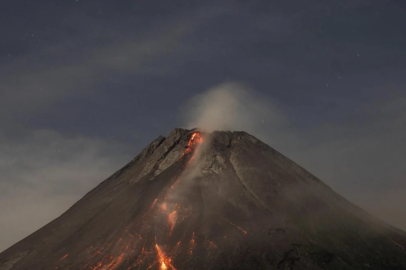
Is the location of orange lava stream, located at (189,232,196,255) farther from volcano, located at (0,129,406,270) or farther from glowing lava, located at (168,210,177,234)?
glowing lava, located at (168,210,177,234)

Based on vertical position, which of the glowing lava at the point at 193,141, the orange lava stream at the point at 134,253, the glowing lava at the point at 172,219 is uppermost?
the glowing lava at the point at 193,141

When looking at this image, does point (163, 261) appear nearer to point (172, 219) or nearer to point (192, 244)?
point (192, 244)

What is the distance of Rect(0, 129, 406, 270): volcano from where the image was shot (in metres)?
73.6

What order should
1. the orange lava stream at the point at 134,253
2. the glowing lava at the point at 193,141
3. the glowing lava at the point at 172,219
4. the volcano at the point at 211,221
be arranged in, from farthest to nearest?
the glowing lava at the point at 193,141 → the glowing lava at the point at 172,219 → the volcano at the point at 211,221 → the orange lava stream at the point at 134,253

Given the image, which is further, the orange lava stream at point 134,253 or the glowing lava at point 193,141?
the glowing lava at point 193,141

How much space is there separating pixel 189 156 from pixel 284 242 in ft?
107

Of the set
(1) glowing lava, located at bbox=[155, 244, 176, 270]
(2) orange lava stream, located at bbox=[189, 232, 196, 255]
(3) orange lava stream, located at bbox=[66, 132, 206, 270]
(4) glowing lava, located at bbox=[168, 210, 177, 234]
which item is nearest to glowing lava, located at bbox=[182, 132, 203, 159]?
(4) glowing lava, located at bbox=[168, 210, 177, 234]

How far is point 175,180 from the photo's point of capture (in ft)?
312

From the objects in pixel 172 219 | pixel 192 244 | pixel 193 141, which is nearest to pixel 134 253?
pixel 192 244

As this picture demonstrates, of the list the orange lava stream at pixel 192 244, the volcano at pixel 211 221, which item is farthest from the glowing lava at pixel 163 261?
the orange lava stream at pixel 192 244

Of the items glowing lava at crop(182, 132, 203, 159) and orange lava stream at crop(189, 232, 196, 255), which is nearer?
orange lava stream at crop(189, 232, 196, 255)

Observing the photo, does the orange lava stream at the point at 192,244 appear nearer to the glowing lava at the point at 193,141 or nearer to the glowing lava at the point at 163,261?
the glowing lava at the point at 163,261

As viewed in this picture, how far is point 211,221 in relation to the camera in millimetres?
82188

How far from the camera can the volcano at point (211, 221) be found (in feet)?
241
